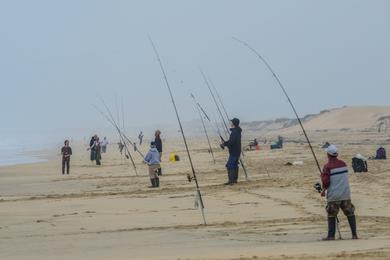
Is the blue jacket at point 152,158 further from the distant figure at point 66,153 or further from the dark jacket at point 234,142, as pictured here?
the distant figure at point 66,153

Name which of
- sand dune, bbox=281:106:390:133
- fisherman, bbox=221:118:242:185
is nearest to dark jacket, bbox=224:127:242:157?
fisherman, bbox=221:118:242:185

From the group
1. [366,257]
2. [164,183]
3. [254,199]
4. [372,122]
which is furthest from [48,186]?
[372,122]

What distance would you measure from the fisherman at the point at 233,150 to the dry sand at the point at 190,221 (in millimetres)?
278

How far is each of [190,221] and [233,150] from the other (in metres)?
6.53

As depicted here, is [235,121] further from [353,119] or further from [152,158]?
[353,119]

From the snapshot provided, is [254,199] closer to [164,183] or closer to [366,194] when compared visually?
[366,194]

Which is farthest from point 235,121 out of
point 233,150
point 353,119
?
point 353,119

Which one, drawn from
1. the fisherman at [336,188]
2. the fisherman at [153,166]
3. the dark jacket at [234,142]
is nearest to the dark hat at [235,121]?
the dark jacket at [234,142]

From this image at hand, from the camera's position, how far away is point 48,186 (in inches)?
848

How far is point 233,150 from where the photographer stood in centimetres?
1814

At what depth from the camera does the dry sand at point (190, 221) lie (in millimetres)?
8656

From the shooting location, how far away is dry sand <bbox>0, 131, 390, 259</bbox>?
28.4ft

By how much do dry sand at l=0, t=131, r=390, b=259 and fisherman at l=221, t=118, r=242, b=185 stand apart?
0.91 ft

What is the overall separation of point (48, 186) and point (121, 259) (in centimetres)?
1381
